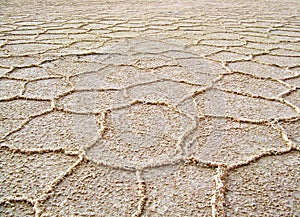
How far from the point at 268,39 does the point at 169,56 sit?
0.90 meters

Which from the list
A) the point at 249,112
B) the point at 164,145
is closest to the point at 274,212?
the point at 164,145

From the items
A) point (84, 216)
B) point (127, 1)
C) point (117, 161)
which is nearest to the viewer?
point (84, 216)

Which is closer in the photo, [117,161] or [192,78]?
[117,161]

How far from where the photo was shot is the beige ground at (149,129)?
66 centimetres

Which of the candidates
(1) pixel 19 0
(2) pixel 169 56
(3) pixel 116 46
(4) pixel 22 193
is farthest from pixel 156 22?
(1) pixel 19 0

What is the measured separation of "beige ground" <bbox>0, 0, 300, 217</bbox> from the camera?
66 centimetres

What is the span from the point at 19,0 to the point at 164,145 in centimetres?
486

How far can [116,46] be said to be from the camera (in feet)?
6.12

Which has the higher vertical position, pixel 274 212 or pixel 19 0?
pixel 19 0

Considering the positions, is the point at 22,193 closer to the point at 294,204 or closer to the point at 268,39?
the point at 294,204

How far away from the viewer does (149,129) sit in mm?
942

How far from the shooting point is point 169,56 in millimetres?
1666

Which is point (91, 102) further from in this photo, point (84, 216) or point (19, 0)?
point (19, 0)

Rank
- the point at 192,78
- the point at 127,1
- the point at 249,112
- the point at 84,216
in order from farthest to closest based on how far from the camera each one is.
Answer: the point at 127,1
the point at 192,78
the point at 249,112
the point at 84,216
